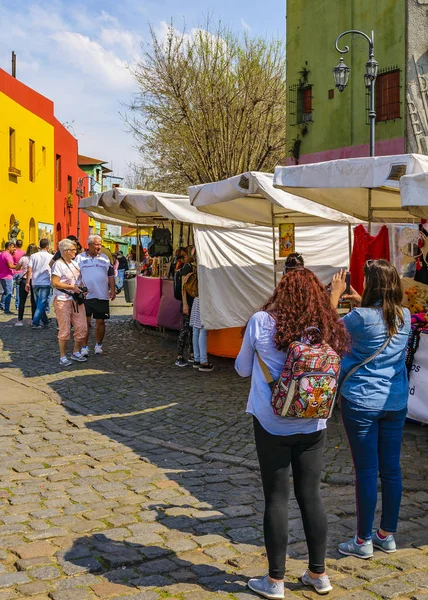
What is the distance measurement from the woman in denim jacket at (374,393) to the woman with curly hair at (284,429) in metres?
0.43

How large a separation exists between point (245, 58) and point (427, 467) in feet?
Result: 72.6

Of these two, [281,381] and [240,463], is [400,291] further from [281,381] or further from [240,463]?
[240,463]

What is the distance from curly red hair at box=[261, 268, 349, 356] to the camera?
3.52 metres

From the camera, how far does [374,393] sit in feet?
13.1

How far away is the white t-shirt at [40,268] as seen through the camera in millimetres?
14859

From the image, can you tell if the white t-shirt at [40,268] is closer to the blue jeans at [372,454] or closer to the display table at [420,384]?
the display table at [420,384]

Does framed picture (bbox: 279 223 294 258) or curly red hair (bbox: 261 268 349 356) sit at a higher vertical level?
framed picture (bbox: 279 223 294 258)

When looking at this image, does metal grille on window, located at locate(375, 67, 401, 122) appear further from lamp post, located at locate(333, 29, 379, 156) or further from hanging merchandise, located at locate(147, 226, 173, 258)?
hanging merchandise, located at locate(147, 226, 173, 258)

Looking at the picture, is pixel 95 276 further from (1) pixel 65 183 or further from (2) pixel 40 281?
(1) pixel 65 183

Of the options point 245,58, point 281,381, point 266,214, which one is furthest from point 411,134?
point 281,381

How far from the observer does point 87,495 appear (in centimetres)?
519

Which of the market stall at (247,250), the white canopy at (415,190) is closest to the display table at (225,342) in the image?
the market stall at (247,250)

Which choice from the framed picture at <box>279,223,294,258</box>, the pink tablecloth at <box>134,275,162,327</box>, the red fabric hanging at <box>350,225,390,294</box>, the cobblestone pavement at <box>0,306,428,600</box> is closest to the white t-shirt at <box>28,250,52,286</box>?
the pink tablecloth at <box>134,275,162,327</box>

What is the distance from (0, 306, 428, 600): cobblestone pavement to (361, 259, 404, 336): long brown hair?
1354 millimetres
